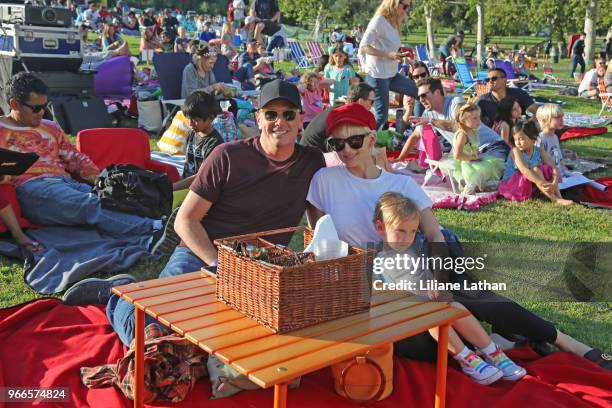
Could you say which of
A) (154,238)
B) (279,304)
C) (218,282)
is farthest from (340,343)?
(154,238)

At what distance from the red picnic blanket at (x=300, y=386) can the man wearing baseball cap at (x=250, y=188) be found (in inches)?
11.5

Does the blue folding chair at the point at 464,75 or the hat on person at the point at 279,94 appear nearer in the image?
the hat on person at the point at 279,94

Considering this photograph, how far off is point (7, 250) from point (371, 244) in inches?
123

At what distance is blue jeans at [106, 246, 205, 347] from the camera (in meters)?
3.47

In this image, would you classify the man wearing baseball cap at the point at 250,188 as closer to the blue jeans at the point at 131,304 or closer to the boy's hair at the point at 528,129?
the blue jeans at the point at 131,304

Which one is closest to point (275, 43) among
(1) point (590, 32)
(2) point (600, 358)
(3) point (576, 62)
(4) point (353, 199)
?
(3) point (576, 62)

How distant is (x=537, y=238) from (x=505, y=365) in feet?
9.32

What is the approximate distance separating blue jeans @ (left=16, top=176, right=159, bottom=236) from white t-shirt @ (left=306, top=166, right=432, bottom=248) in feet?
8.36

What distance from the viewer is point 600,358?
361 centimetres

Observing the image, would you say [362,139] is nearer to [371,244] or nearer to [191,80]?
[371,244]

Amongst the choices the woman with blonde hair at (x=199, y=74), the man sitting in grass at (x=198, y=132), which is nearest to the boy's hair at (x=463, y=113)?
the man sitting in grass at (x=198, y=132)

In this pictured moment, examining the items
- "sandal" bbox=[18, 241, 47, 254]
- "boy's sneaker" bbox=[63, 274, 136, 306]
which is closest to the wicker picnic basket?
"boy's sneaker" bbox=[63, 274, 136, 306]

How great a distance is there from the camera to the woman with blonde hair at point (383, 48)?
8125 millimetres

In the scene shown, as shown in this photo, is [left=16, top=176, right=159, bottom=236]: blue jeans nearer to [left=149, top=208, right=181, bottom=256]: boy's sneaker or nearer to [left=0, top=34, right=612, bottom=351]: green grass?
[left=149, top=208, right=181, bottom=256]: boy's sneaker
